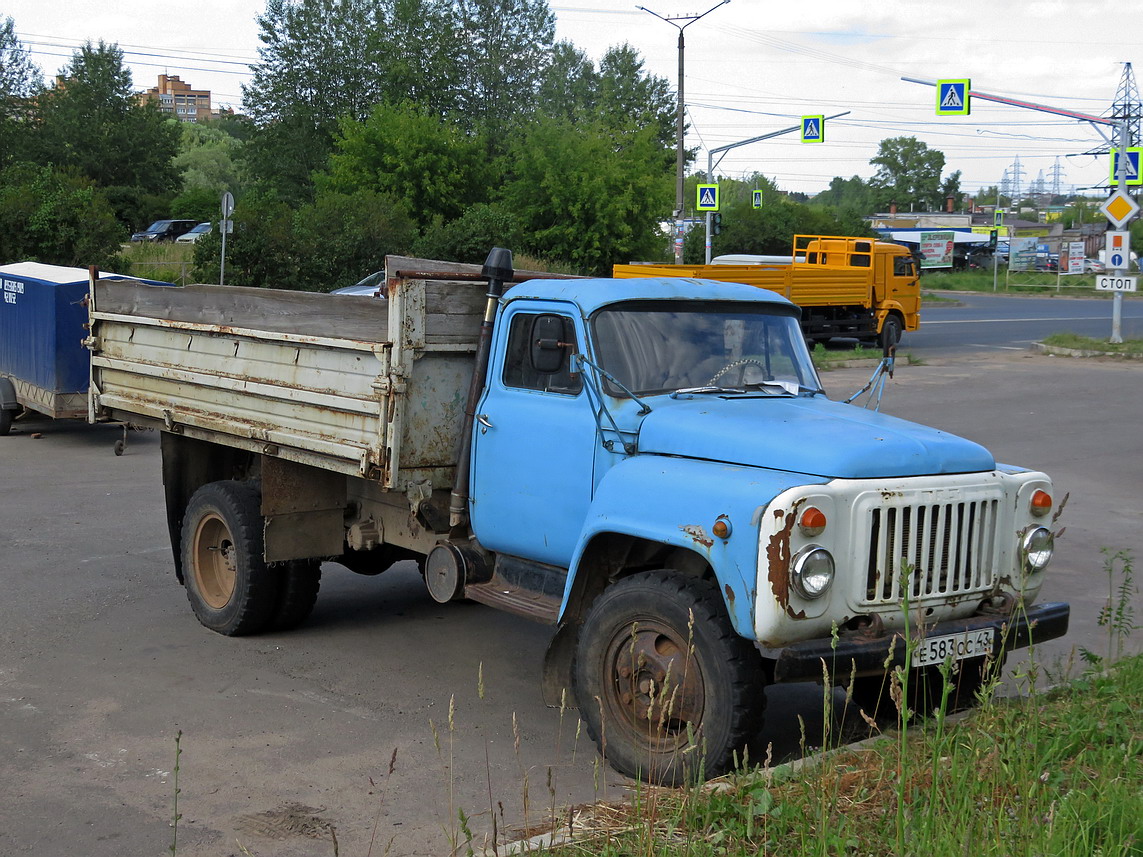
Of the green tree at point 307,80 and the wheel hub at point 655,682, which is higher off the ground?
the green tree at point 307,80

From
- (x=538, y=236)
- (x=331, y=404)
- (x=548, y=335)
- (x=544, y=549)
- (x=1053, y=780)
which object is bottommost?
(x=1053, y=780)

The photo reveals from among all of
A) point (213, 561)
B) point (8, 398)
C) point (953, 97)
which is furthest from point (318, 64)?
point (213, 561)

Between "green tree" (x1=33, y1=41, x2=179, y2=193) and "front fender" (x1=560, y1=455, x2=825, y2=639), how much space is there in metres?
59.0

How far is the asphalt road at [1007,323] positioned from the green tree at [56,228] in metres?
18.9

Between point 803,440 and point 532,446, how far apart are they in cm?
141

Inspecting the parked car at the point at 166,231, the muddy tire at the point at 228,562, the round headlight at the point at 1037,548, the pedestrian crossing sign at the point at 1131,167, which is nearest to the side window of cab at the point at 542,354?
the round headlight at the point at 1037,548

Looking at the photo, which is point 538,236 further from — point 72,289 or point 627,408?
point 627,408

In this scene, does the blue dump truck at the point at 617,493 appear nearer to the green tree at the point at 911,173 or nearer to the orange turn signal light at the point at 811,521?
the orange turn signal light at the point at 811,521

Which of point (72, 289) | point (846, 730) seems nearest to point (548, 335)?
point (846, 730)

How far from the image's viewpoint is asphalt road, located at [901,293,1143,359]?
2986 cm

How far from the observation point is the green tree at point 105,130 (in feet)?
195

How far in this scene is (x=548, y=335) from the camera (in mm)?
5742

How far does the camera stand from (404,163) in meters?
38.1

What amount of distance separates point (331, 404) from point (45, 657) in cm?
221
